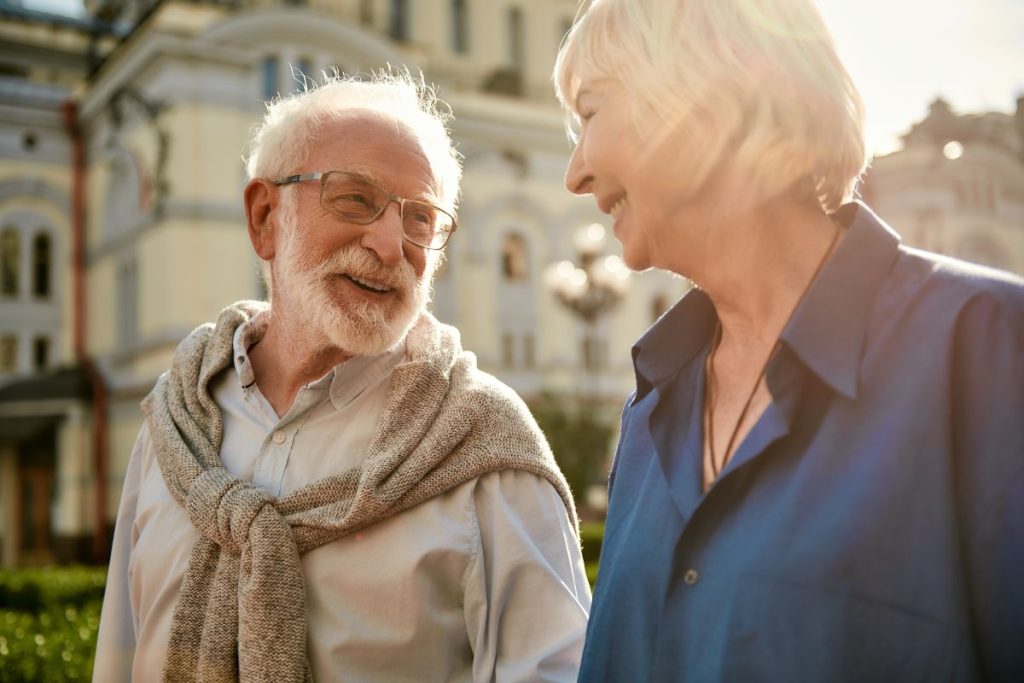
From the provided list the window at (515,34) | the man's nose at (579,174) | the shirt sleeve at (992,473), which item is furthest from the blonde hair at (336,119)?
the window at (515,34)

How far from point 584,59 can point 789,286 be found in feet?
1.44

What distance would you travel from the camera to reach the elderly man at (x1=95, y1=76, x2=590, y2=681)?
6.88 ft

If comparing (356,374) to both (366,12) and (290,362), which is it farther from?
(366,12)

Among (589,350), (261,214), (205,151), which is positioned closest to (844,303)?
(261,214)

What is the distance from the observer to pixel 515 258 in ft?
67.4

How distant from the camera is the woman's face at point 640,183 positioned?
4.84 feet

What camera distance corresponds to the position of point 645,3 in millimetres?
1509

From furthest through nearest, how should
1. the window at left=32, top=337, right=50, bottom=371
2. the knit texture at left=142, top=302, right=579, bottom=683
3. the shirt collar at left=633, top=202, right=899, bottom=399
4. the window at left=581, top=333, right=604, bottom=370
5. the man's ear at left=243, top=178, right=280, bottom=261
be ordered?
the window at left=581, top=333, right=604, bottom=370, the window at left=32, top=337, right=50, bottom=371, the man's ear at left=243, top=178, right=280, bottom=261, the knit texture at left=142, top=302, right=579, bottom=683, the shirt collar at left=633, top=202, right=899, bottom=399

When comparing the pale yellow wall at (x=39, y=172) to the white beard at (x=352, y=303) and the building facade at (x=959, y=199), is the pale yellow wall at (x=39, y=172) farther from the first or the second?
the white beard at (x=352, y=303)

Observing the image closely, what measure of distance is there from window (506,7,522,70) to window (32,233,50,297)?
32.7 ft

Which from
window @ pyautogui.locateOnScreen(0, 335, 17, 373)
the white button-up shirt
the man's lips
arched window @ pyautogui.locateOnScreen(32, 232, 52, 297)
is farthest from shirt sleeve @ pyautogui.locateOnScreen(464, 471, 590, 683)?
arched window @ pyautogui.locateOnScreen(32, 232, 52, 297)

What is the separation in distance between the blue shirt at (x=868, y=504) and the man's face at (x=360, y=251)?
39.4 inches

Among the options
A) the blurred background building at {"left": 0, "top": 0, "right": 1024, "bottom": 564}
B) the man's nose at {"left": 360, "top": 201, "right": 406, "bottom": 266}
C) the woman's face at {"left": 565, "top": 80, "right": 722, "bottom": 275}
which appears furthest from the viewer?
the blurred background building at {"left": 0, "top": 0, "right": 1024, "bottom": 564}

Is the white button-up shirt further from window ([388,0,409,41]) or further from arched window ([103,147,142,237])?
window ([388,0,409,41])
